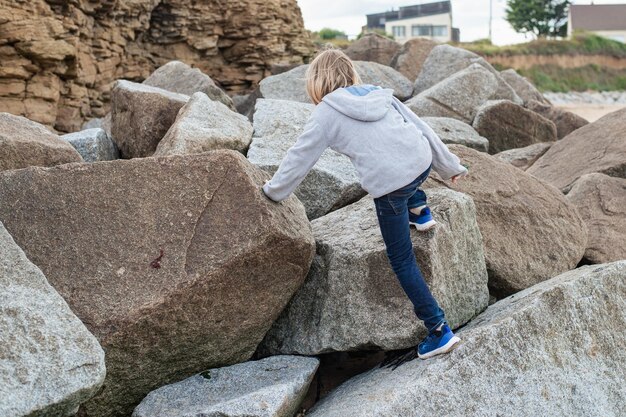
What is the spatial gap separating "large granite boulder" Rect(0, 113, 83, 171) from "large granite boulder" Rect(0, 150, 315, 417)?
2.58 feet

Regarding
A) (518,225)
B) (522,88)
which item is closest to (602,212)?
(518,225)

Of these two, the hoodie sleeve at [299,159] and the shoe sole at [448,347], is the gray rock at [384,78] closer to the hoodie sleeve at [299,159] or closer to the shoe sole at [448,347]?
the hoodie sleeve at [299,159]

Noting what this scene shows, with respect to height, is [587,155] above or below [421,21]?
above

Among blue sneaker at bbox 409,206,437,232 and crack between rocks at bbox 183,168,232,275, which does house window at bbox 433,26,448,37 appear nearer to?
blue sneaker at bbox 409,206,437,232

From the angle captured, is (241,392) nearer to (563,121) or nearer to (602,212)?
(602,212)

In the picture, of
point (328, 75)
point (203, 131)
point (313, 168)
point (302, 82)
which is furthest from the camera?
point (302, 82)

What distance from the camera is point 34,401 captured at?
360cm

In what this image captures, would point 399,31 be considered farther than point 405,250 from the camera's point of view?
Yes

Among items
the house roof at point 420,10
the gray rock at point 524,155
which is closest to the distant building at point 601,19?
the house roof at point 420,10

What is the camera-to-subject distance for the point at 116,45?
46.8 ft

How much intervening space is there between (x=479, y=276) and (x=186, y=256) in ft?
5.87

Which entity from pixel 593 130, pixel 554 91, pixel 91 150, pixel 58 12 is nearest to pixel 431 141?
pixel 91 150

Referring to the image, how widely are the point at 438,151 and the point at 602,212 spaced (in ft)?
9.32

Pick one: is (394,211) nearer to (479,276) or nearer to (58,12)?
(479,276)
